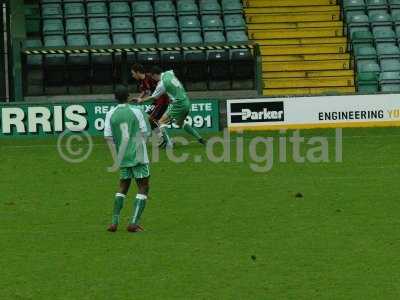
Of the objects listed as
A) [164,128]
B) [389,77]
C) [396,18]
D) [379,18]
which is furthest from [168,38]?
[164,128]

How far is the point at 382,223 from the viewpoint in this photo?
1622 centimetres

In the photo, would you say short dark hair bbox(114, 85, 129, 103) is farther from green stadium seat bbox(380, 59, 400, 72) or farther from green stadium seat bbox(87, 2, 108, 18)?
green stadium seat bbox(87, 2, 108, 18)

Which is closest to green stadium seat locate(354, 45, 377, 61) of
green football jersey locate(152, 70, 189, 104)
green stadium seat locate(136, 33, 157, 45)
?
green stadium seat locate(136, 33, 157, 45)

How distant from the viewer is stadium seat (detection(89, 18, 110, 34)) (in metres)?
37.9

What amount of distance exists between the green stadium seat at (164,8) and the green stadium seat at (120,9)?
2.80ft

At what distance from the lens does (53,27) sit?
37.8 meters

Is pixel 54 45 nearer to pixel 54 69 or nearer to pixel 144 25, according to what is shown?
pixel 54 69

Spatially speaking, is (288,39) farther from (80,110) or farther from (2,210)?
(2,210)

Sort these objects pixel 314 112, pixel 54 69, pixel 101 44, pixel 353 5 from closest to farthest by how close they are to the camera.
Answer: pixel 314 112, pixel 54 69, pixel 101 44, pixel 353 5

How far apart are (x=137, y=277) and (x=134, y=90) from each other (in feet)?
77.9

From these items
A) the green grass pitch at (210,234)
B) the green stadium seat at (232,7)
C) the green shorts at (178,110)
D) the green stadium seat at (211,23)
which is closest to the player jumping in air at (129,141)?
the green grass pitch at (210,234)

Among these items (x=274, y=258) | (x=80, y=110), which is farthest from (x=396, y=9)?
(x=274, y=258)

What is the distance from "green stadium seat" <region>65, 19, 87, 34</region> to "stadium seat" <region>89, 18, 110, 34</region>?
0.22 meters

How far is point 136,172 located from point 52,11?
23807mm
